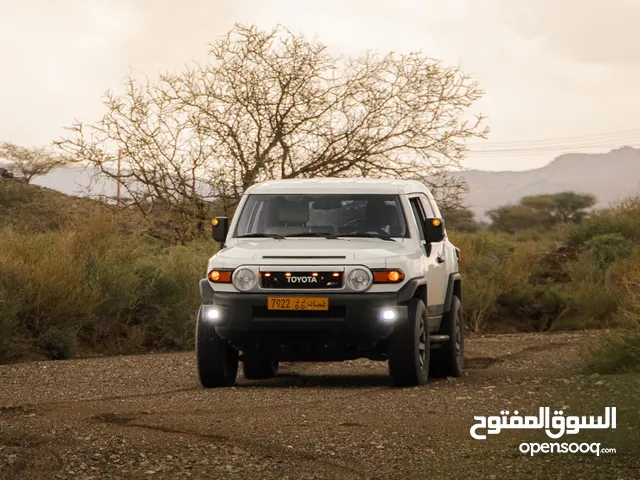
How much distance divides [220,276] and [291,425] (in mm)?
2699

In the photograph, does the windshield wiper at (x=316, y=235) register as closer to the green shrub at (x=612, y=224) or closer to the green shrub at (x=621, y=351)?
the green shrub at (x=621, y=351)

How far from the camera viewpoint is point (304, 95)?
2653 cm

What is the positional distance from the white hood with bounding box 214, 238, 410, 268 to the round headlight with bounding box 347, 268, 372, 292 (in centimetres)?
11

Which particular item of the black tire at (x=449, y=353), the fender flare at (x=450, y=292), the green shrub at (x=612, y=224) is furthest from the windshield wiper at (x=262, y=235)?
the green shrub at (x=612, y=224)

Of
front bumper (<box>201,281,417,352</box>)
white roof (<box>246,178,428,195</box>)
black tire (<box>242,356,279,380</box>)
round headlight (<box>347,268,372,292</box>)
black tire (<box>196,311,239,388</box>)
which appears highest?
white roof (<box>246,178,428,195</box>)

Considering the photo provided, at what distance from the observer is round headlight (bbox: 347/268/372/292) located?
11.8 m

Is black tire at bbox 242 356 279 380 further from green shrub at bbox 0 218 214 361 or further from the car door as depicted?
green shrub at bbox 0 218 214 361

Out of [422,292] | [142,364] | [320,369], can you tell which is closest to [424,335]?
[422,292]

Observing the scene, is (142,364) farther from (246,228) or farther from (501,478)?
(501,478)

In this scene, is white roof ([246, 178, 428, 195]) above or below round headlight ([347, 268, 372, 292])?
above

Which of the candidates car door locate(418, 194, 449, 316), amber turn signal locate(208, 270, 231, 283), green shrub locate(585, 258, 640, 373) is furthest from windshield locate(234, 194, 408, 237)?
green shrub locate(585, 258, 640, 373)

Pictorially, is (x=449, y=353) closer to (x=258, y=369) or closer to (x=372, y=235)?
(x=372, y=235)

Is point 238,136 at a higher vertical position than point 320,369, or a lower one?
higher

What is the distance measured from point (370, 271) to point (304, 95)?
15066 millimetres
